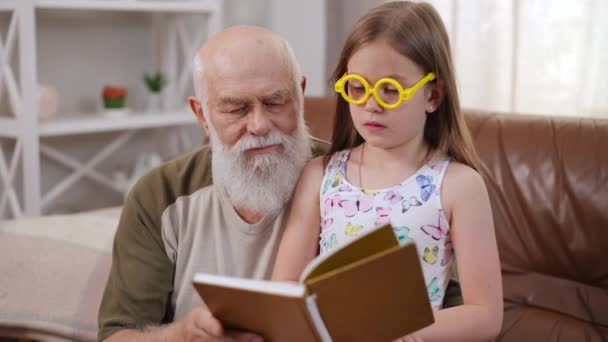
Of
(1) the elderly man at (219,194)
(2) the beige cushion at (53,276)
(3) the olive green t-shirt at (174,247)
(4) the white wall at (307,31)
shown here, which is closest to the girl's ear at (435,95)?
(1) the elderly man at (219,194)

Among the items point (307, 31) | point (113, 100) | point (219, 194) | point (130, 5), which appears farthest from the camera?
point (307, 31)

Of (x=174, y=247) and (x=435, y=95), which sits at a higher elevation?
(x=435, y=95)

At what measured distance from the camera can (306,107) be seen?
8.33 ft

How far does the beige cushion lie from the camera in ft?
6.45

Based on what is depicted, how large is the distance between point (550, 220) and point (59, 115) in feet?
7.21

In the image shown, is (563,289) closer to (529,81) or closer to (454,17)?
(529,81)

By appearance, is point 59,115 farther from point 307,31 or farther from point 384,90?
point 384,90

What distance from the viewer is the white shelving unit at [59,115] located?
2.82m

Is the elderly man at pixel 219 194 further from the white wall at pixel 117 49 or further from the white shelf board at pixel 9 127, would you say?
the white wall at pixel 117 49

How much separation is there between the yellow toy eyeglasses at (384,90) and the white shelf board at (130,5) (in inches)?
74.7

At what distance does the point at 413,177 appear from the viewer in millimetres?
1384

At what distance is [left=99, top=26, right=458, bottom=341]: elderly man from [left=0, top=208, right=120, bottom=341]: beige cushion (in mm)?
364

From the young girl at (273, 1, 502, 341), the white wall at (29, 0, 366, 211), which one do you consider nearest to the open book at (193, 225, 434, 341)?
the young girl at (273, 1, 502, 341)

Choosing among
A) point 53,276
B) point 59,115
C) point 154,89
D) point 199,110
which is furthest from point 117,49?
point 199,110
